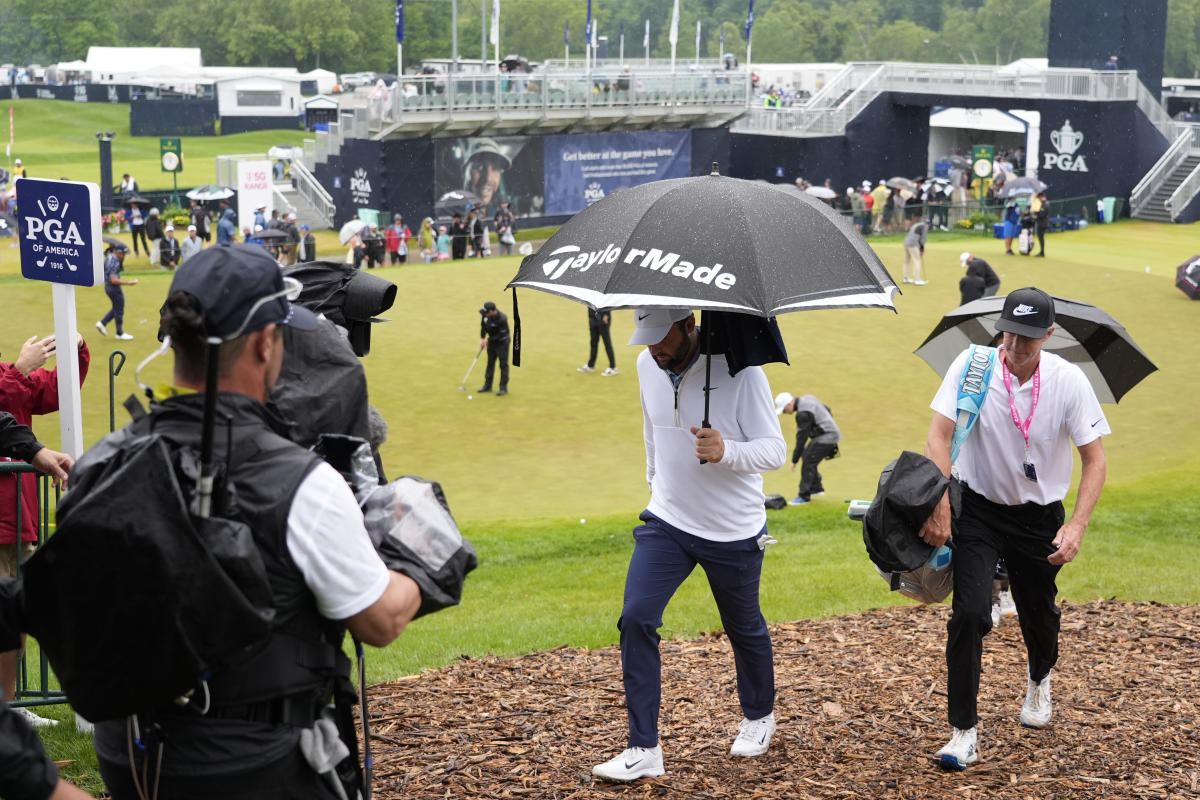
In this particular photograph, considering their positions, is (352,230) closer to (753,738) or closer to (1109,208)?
(1109,208)

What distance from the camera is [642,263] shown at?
487 centimetres

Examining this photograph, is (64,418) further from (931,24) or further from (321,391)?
(931,24)

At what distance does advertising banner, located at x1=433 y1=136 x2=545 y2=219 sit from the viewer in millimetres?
42656

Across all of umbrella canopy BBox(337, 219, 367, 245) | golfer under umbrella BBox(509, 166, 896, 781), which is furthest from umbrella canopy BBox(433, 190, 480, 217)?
golfer under umbrella BBox(509, 166, 896, 781)

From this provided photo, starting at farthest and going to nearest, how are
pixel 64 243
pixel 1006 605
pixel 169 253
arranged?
pixel 169 253 < pixel 1006 605 < pixel 64 243

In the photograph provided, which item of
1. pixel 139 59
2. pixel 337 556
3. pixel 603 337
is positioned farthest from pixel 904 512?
pixel 139 59

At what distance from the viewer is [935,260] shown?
1262 inches

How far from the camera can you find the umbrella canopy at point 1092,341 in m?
6.51

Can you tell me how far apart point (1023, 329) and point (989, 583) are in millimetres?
975

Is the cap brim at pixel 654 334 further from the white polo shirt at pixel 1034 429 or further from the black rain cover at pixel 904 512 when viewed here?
the white polo shirt at pixel 1034 429

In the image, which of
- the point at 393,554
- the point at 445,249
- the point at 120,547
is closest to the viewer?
the point at 120,547

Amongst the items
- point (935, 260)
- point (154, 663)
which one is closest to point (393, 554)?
point (154, 663)

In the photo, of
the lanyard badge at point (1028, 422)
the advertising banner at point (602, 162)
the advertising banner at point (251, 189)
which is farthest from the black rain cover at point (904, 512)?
the advertising banner at point (602, 162)

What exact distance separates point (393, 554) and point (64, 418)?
155 inches
